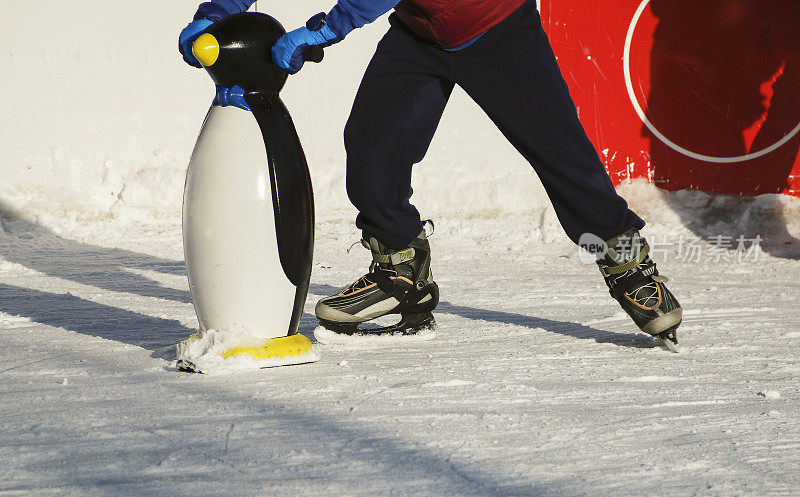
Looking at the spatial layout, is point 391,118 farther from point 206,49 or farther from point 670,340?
point 670,340

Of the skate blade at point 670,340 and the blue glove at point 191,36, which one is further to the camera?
the skate blade at point 670,340

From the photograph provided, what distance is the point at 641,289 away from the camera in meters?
2.12

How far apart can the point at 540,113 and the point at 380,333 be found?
713mm

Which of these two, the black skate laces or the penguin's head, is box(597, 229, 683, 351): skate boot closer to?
the black skate laces

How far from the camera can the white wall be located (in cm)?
476

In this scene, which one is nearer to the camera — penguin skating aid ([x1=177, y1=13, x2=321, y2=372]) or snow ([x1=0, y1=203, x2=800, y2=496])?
snow ([x1=0, y1=203, x2=800, y2=496])

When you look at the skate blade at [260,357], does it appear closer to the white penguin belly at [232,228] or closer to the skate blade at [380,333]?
the white penguin belly at [232,228]

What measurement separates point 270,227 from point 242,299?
0.17 m

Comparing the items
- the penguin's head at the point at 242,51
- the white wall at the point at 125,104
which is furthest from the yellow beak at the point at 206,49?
the white wall at the point at 125,104

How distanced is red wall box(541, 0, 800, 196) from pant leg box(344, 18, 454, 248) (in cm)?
248

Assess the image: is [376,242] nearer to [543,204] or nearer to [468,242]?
[468,242]

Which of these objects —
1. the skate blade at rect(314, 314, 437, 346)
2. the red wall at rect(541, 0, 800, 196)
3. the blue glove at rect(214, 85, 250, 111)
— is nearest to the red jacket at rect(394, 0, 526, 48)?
the blue glove at rect(214, 85, 250, 111)

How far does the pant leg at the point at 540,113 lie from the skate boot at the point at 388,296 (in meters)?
0.40

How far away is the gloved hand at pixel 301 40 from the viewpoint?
1776 mm
